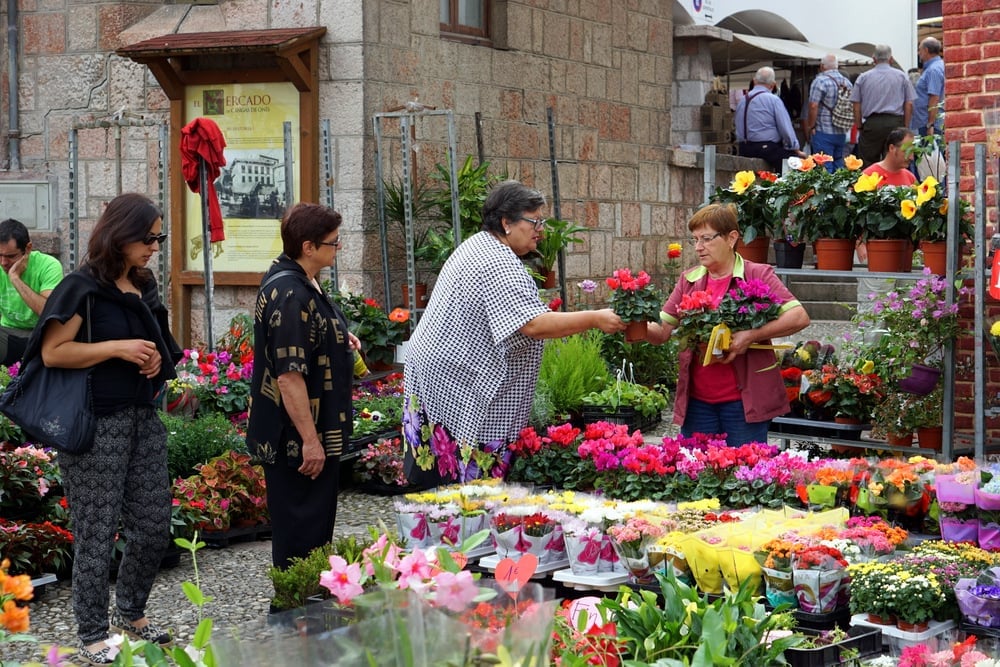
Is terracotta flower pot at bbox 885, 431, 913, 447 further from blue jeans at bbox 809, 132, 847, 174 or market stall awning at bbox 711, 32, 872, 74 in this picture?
market stall awning at bbox 711, 32, 872, 74

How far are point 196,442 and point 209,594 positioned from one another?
1.86m

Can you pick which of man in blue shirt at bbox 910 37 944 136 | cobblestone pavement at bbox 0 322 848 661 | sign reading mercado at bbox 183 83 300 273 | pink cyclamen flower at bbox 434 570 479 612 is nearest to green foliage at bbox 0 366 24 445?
cobblestone pavement at bbox 0 322 848 661

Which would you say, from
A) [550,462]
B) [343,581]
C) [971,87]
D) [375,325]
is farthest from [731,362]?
[375,325]

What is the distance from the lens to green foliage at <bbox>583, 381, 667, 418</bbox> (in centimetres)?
998

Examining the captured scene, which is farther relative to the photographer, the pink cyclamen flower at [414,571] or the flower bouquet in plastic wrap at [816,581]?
the flower bouquet in plastic wrap at [816,581]

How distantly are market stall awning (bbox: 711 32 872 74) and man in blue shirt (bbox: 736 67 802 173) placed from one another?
1.08m

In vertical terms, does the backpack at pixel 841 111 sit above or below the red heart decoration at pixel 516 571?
above

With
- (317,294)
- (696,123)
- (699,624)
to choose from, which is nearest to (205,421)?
(317,294)

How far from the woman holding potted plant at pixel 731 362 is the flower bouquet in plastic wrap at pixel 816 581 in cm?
214

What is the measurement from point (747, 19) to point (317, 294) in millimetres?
14472

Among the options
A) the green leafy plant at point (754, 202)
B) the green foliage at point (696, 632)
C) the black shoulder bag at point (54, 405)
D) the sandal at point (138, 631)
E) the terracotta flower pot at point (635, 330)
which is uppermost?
the green leafy plant at point (754, 202)

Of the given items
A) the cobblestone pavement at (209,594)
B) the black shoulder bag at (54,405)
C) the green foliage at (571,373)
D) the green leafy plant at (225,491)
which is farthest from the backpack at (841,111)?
the black shoulder bag at (54,405)

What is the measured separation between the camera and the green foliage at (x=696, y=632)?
2.87 metres

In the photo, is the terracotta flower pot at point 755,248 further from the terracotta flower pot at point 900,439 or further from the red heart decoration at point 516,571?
the red heart decoration at point 516,571
